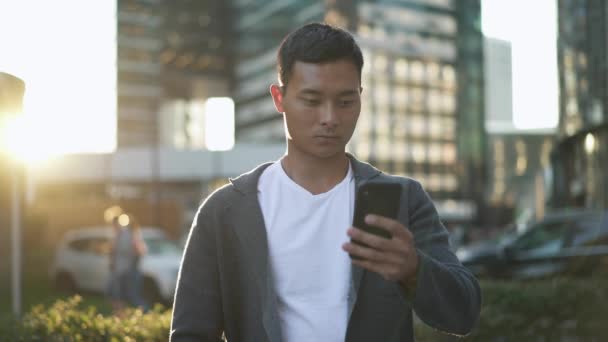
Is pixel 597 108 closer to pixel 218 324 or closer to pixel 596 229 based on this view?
pixel 596 229

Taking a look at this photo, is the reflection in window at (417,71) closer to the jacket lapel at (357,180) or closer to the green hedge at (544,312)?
the green hedge at (544,312)

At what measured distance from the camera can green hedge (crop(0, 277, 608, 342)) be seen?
387 cm

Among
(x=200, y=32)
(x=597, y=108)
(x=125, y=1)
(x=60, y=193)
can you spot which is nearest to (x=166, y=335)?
(x=597, y=108)

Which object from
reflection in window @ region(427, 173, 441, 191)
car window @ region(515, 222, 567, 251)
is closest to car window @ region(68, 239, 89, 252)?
car window @ region(515, 222, 567, 251)

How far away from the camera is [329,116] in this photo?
1.90m

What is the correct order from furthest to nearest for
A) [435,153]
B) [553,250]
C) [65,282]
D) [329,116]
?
[435,153]
[65,282]
[553,250]
[329,116]

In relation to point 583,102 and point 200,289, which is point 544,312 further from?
point 583,102

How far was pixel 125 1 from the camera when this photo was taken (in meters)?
103

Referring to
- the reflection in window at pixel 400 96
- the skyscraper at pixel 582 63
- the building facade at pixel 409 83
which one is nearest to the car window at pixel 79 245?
the skyscraper at pixel 582 63

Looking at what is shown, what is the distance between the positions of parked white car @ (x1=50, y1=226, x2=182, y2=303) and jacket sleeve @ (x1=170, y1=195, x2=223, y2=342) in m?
12.8

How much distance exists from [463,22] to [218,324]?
8980cm

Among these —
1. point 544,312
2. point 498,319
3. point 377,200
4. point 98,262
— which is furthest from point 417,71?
point 377,200

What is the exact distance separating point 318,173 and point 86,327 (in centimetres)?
232

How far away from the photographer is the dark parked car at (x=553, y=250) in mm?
9984
